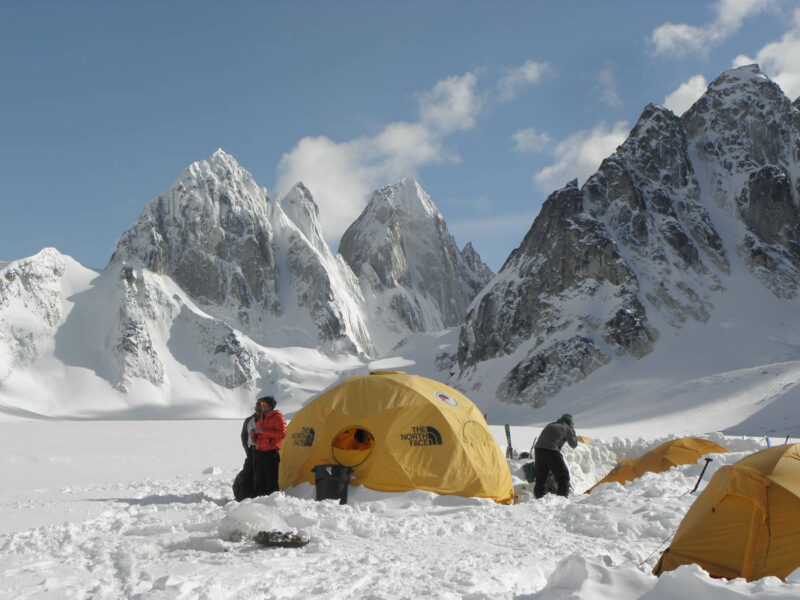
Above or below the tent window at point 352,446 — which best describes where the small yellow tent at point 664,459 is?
below

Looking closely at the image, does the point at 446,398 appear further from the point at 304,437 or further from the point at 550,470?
the point at 304,437

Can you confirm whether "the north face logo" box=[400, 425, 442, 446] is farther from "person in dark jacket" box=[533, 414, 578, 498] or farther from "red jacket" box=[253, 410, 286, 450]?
"person in dark jacket" box=[533, 414, 578, 498]

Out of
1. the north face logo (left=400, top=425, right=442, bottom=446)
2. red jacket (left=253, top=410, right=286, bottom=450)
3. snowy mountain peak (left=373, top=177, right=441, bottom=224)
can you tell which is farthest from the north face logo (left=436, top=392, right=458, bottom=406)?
snowy mountain peak (left=373, top=177, right=441, bottom=224)

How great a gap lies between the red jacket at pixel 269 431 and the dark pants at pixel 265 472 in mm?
114

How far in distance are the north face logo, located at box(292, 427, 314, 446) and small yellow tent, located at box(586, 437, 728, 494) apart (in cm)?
608

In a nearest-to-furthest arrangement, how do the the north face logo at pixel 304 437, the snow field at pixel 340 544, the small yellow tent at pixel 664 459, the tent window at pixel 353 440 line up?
the snow field at pixel 340 544 < the tent window at pixel 353 440 < the the north face logo at pixel 304 437 < the small yellow tent at pixel 664 459

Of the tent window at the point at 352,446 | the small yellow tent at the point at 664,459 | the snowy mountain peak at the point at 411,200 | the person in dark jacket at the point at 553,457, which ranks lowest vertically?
the small yellow tent at the point at 664,459

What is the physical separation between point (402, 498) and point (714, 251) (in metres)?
75.2

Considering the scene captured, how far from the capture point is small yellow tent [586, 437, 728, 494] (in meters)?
12.7

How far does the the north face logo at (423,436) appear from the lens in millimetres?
10141

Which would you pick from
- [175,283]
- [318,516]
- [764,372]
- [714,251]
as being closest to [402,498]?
[318,516]

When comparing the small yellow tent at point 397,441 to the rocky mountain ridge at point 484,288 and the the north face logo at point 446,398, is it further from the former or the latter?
the rocky mountain ridge at point 484,288

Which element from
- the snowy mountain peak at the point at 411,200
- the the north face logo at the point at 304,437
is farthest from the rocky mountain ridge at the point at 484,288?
the snowy mountain peak at the point at 411,200

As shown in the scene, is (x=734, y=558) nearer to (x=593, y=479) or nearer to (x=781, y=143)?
(x=593, y=479)
